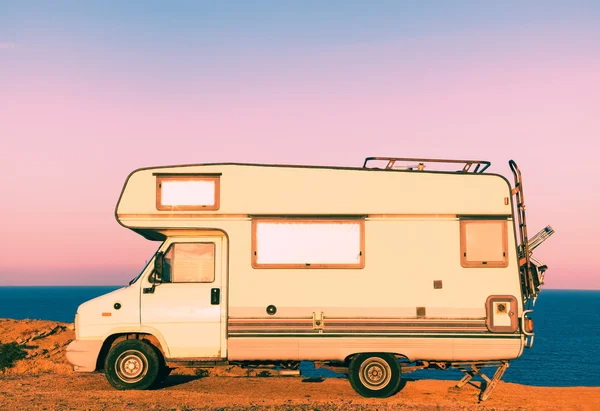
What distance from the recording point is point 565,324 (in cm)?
9250

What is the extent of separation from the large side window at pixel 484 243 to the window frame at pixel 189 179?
400 centimetres

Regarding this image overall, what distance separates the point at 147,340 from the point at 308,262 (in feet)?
10.1

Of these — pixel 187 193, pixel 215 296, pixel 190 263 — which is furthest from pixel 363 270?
pixel 187 193

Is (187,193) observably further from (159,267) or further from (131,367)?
(131,367)

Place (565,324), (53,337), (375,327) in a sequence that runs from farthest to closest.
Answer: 1. (565,324)
2. (53,337)
3. (375,327)

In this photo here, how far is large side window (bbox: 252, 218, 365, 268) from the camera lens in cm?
968

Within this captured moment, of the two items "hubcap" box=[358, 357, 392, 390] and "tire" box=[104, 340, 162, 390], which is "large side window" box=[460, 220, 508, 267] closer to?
"hubcap" box=[358, 357, 392, 390]

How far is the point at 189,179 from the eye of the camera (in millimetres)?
9844

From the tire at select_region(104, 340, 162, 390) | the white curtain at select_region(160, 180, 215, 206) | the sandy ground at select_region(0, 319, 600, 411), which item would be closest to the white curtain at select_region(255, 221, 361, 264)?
the white curtain at select_region(160, 180, 215, 206)

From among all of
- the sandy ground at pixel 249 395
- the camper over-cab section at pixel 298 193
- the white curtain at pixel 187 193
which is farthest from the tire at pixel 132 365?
the white curtain at pixel 187 193

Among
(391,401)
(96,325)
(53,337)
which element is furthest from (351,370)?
(53,337)

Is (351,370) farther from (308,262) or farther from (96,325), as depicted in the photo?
(96,325)

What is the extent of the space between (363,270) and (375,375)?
68.4 inches

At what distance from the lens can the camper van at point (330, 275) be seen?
960 centimetres
